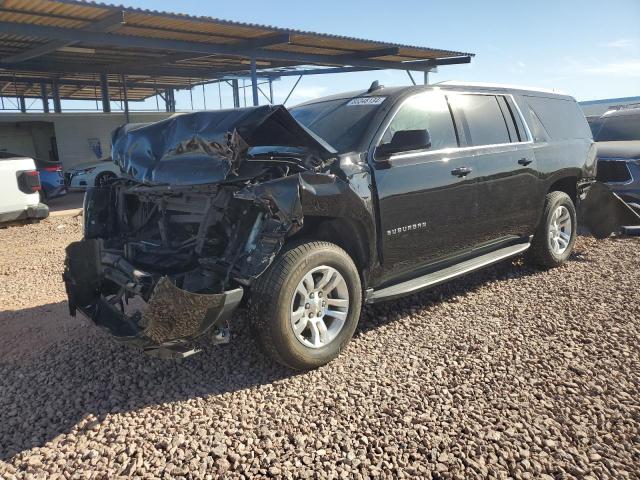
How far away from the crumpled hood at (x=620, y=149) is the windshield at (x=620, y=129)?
15.3 inches

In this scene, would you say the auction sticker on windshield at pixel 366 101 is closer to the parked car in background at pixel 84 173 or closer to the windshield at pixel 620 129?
the windshield at pixel 620 129

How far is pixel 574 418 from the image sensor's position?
279cm

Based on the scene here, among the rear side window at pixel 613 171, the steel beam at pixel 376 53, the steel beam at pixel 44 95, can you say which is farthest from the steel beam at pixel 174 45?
the steel beam at pixel 44 95

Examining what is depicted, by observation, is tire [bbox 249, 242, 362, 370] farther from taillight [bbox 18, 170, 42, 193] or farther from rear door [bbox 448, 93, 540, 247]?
taillight [bbox 18, 170, 42, 193]

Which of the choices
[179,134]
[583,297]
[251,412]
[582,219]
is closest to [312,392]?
[251,412]

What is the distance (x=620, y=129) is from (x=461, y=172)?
6.12m

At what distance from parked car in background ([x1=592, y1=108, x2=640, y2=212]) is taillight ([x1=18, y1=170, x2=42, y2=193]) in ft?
28.7

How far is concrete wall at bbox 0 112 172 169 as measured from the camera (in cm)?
1931

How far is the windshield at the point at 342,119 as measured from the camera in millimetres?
3988

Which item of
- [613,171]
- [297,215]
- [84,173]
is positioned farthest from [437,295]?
[84,173]

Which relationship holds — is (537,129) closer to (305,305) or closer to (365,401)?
(305,305)

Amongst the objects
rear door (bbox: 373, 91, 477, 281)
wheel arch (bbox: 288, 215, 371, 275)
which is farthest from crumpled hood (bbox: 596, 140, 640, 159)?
wheel arch (bbox: 288, 215, 371, 275)

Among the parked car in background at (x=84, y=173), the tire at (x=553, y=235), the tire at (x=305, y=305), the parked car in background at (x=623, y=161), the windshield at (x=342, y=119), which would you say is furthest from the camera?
the parked car in background at (x=84, y=173)

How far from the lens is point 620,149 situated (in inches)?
304
